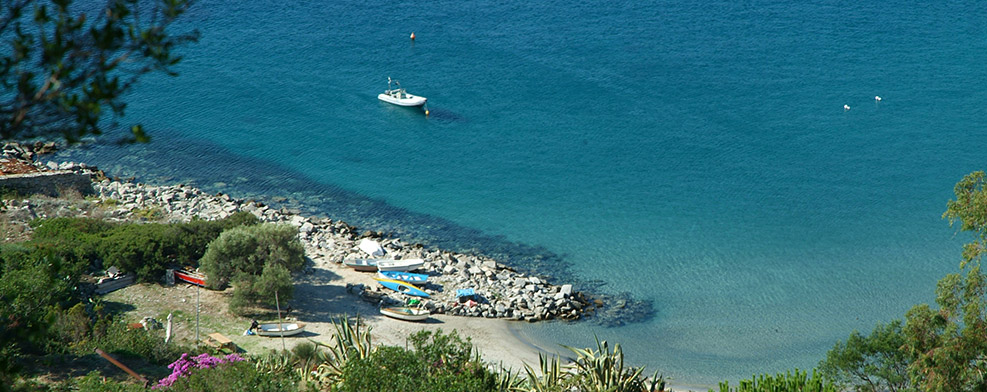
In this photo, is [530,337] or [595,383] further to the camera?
[530,337]

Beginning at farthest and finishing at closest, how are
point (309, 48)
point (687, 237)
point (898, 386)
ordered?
point (309, 48), point (687, 237), point (898, 386)

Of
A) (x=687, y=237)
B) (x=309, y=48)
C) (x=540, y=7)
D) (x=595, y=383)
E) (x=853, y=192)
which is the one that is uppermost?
(x=540, y=7)

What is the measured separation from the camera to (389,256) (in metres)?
32.9

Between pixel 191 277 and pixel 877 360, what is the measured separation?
2218 centimetres

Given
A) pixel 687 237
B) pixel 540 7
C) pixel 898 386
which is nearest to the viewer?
pixel 898 386

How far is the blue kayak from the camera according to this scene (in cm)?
2964

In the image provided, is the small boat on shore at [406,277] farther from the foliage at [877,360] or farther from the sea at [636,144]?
the foliage at [877,360]

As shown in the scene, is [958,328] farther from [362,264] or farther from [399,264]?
[362,264]

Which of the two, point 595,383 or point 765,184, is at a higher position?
point 765,184

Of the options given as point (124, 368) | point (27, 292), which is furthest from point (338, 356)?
point (27, 292)

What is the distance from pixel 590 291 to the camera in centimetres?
3192

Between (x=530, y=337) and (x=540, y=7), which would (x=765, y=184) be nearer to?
(x=530, y=337)

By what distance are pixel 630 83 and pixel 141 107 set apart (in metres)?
33.0

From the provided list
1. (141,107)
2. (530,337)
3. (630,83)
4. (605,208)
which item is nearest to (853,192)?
(605,208)
